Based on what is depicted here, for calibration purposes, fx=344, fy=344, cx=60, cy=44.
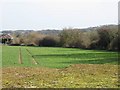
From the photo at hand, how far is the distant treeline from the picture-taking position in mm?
93113

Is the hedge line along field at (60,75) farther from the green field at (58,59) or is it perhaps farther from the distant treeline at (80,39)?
the distant treeline at (80,39)

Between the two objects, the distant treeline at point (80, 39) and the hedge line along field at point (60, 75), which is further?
the distant treeline at point (80, 39)

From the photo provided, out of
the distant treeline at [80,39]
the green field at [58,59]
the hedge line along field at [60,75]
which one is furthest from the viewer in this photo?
the distant treeline at [80,39]

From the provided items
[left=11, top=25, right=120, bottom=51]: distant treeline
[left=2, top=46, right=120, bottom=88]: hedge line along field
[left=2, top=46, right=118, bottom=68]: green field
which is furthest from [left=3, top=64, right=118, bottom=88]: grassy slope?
[left=11, top=25, right=120, bottom=51]: distant treeline

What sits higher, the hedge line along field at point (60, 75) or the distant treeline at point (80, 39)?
the hedge line along field at point (60, 75)

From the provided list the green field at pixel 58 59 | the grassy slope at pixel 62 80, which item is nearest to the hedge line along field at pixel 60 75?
the grassy slope at pixel 62 80

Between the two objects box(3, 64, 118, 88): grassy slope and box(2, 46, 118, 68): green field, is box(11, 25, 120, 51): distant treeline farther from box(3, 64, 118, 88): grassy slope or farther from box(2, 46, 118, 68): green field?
box(3, 64, 118, 88): grassy slope

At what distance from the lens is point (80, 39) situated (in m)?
113

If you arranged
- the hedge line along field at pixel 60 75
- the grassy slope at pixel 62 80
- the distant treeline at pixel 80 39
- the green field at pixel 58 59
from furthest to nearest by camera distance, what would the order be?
the distant treeline at pixel 80 39 < the green field at pixel 58 59 < the hedge line along field at pixel 60 75 < the grassy slope at pixel 62 80

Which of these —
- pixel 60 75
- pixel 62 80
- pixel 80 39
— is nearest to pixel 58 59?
pixel 60 75

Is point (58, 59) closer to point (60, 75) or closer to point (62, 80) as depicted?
point (60, 75)

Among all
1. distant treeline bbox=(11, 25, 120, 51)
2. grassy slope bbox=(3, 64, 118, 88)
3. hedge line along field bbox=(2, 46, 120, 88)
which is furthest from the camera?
distant treeline bbox=(11, 25, 120, 51)

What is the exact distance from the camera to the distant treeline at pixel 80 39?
93.1 metres

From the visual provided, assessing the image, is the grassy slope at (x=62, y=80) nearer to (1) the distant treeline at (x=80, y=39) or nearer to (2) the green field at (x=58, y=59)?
(2) the green field at (x=58, y=59)
